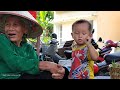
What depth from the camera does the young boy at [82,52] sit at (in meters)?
1.86

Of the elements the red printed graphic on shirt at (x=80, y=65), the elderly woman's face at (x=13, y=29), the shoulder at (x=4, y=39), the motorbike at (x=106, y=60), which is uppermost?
the elderly woman's face at (x=13, y=29)

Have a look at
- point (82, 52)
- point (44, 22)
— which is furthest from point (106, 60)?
point (82, 52)

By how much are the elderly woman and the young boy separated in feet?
1.19

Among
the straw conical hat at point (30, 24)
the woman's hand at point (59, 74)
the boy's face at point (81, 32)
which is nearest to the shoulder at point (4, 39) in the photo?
the straw conical hat at point (30, 24)

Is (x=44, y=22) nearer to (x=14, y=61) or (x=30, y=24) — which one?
(x=30, y=24)

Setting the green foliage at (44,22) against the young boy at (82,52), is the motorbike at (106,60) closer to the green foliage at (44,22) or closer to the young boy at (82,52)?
the green foliage at (44,22)

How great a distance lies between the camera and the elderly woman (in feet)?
4.55

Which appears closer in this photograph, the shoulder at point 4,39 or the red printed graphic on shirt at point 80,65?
the shoulder at point 4,39

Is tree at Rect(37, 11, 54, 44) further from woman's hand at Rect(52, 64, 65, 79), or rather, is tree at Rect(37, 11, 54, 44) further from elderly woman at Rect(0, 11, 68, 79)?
woman's hand at Rect(52, 64, 65, 79)
